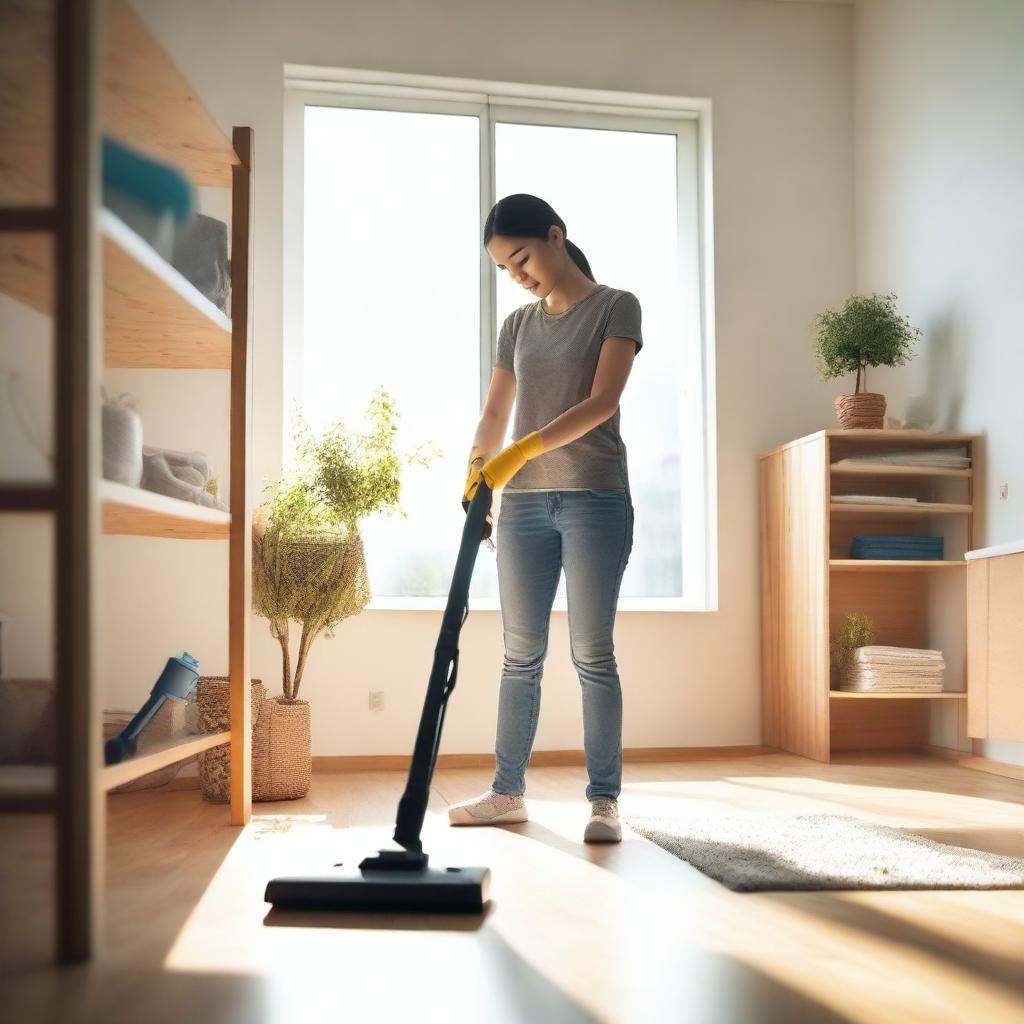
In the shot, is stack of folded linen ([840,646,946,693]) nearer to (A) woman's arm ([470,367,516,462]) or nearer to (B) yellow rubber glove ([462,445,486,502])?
(A) woman's arm ([470,367,516,462])

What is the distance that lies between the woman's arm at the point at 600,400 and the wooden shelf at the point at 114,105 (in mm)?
992

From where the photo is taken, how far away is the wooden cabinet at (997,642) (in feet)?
7.60

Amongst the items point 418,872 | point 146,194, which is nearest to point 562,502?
point 418,872

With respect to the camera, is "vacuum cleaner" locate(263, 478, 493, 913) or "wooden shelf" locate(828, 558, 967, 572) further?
"wooden shelf" locate(828, 558, 967, 572)

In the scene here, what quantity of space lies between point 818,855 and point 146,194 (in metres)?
1.77

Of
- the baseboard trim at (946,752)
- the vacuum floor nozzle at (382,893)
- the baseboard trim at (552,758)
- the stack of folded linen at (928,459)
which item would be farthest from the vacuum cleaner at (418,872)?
the baseboard trim at (946,752)

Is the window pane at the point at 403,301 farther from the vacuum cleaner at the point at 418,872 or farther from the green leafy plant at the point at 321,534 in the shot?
the vacuum cleaner at the point at 418,872

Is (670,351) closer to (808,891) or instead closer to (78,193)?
(808,891)

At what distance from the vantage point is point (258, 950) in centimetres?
161

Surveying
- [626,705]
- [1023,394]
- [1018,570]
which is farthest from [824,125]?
[1018,570]

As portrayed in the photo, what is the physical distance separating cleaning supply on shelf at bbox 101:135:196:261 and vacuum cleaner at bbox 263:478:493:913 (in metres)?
0.81

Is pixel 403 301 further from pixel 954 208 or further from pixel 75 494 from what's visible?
pixel 75 494

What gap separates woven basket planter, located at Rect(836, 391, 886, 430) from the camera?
3910mm

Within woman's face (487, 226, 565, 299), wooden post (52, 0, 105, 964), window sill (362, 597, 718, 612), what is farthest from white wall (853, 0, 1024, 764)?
wooden post (52, 0, 105, 964)
